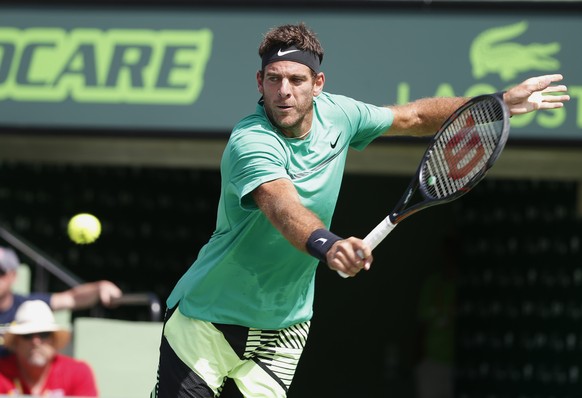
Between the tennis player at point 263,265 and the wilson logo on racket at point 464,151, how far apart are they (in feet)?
1.23

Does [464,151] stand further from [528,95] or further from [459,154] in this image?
[528,95]

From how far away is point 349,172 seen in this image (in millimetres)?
9023

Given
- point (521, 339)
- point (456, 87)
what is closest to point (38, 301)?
point (456, 87)

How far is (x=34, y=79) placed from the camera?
777cm

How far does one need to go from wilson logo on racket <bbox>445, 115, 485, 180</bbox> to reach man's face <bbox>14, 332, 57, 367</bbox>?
3002 mm

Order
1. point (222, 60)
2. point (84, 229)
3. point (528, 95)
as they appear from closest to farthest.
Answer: point (528, 95) → point (84, 229) → point (222, 60)

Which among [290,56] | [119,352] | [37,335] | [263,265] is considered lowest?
[119,352]

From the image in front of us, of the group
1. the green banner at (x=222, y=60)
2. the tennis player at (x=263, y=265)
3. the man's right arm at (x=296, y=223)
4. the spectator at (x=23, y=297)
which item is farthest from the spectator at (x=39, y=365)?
the man's right arm at (x=296, y=223)

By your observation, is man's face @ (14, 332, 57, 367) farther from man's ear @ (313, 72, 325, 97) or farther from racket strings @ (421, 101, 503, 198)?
racket strings @ (421, 101, 503, 198)

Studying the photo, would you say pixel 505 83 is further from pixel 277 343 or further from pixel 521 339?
pixel 277 343

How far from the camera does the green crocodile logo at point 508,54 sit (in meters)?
7.41

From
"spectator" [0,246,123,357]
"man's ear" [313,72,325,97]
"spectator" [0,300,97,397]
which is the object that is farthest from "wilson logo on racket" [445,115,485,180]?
"spectator" [0,246,123,357]

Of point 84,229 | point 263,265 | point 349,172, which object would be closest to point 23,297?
point 84,229

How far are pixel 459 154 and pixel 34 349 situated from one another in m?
3.08
